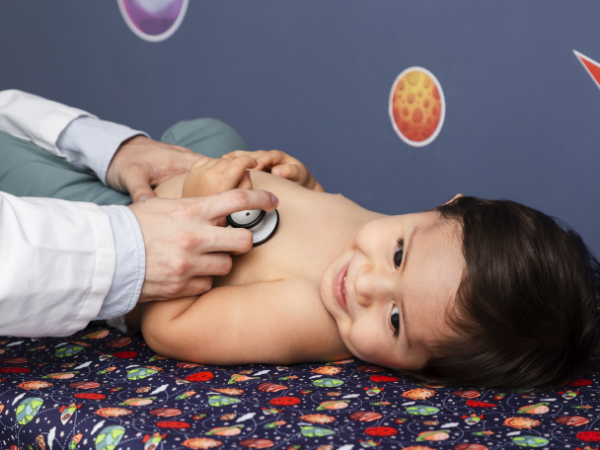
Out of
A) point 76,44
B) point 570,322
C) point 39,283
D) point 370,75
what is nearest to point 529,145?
point 370,75

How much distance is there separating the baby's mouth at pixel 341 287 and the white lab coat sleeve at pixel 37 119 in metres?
0.92

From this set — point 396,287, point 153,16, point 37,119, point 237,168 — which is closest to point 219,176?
point 237,168

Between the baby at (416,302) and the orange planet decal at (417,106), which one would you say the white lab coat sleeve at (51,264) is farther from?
the orange planet decal at (417,106)

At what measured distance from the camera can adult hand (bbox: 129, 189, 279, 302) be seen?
97 centimetres

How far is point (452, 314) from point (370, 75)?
1.56 metres

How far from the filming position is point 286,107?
8.47 ft

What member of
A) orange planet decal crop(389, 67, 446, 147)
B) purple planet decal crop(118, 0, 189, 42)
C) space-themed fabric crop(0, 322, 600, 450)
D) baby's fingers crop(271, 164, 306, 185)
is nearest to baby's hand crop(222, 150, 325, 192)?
baby's fingers crop(271, 164, 306, 185)

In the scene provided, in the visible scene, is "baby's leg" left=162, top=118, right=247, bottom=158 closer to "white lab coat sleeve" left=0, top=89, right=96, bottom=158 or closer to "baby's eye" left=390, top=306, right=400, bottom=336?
"white lab coat sleeve" left=0, top=89, right=96, bottom=158

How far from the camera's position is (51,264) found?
0.86 m

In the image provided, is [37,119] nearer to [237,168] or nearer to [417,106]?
[237,168]

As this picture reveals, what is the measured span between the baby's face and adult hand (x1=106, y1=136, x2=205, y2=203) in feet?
1.89

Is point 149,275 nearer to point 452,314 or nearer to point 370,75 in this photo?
point 452,314

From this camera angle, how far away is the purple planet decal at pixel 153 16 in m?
2.84

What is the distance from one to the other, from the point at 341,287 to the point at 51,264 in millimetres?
542
